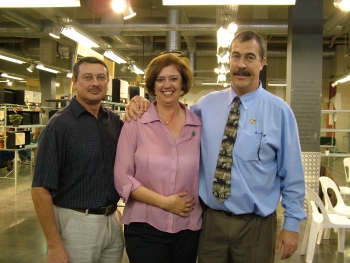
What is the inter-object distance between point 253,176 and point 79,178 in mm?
880

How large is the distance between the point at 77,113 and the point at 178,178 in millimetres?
630

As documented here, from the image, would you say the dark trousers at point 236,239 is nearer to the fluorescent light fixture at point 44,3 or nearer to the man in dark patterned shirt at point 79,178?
the man in dark patterned shirt at point 79,178

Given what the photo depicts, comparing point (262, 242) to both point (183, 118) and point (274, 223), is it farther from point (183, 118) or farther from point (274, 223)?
point (183, 118)

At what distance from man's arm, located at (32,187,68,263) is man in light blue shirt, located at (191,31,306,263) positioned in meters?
0.71

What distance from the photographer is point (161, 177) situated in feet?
5.54

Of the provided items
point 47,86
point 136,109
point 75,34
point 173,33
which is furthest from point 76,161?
point 47,86

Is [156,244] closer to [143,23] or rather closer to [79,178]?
[79,178]

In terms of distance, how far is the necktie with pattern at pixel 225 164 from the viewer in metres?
1.70

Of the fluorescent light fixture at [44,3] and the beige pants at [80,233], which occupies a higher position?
the fluorescent light fixture at [44,3]

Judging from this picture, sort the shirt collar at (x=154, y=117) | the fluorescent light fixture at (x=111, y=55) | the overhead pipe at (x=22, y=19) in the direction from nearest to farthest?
the shirt collar at (x=154, y=117) → the overhead pipe at (x=22, y=19) → the fluorescent light fixture at (x=111, y=55)

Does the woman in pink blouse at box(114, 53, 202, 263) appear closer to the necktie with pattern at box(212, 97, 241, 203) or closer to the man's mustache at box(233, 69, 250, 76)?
the necktie with pattern at box(212, 97, 241, 203)

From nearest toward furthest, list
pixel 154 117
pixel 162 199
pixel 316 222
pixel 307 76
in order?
pixel 162 199, pixel 154 117, pixel 316 222, pixel 307 76

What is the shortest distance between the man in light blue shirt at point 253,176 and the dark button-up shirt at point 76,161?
0.52m

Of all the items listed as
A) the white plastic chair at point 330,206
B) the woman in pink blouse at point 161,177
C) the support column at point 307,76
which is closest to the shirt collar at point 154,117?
the woman in pink blouse at point 161,177
